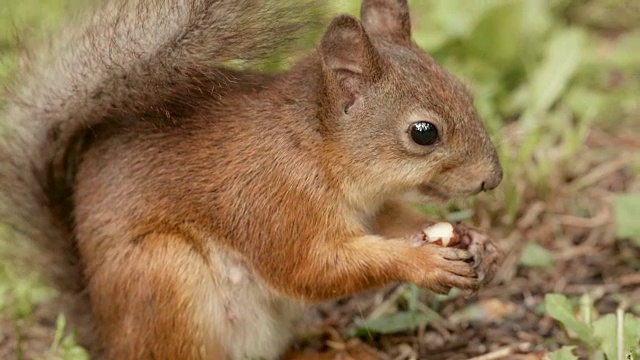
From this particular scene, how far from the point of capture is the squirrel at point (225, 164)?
243 cm

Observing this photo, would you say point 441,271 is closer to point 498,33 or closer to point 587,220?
point 587,220

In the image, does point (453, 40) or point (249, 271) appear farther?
point (453, 40)

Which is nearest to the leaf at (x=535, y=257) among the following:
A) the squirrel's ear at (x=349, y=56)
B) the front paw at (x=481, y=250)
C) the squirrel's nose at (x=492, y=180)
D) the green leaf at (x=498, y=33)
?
the front paw at (x=481, y=250)

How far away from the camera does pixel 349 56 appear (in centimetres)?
244

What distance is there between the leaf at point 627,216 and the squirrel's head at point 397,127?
0.84 meters

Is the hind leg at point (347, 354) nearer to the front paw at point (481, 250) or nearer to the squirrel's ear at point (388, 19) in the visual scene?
the front paw at point (481, 250)

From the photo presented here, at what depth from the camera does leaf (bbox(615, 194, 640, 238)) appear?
3.11 metres

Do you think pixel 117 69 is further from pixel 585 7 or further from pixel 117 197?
pixel 585 7

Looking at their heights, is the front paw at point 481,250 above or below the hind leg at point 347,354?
above

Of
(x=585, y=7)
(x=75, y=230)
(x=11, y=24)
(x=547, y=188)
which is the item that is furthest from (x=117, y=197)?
(x=585, y=7)

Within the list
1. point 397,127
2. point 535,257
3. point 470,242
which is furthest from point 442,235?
point 535,257

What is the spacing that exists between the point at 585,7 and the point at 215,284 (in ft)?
9.81

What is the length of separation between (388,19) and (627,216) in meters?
1.05

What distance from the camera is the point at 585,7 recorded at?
190 inches
